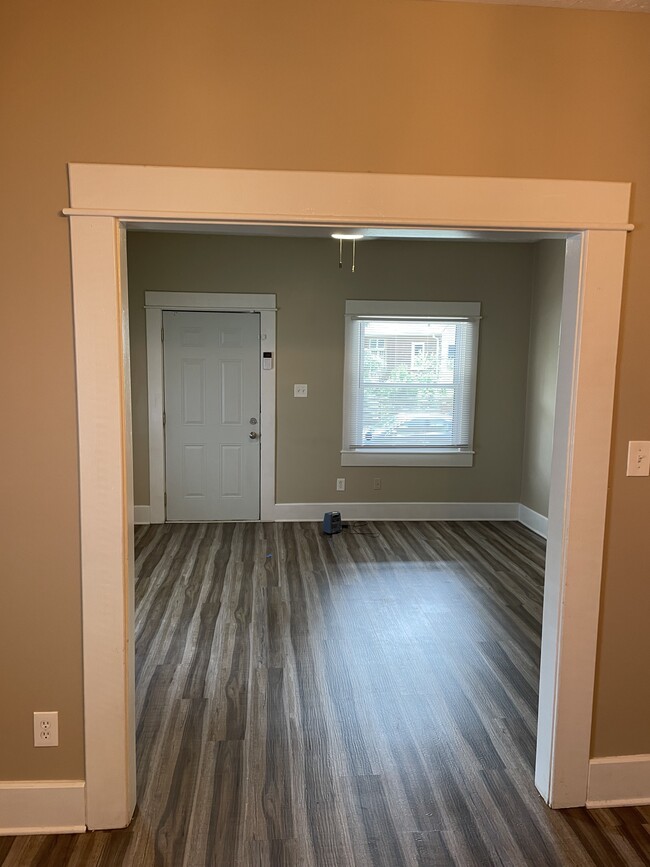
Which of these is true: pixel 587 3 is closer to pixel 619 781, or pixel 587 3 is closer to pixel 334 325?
pixel 619 781

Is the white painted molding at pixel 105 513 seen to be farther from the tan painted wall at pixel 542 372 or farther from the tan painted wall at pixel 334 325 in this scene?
the tan painted wall at pixel 542 372

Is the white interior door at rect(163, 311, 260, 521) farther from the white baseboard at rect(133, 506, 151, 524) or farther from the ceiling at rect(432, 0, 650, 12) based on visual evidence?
the ceiling at rect(432, 0, 650, 12)

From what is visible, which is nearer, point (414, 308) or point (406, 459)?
point (414, 308)

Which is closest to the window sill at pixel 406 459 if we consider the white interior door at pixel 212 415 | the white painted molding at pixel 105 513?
the white interior door at pixel 212 415

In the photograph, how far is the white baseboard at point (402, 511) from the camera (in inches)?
238

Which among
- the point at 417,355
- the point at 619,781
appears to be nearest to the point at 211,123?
the point at 619,781

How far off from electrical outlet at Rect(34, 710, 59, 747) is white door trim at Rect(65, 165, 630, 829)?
110mm

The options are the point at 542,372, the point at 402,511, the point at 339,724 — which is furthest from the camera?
the point at 402,511

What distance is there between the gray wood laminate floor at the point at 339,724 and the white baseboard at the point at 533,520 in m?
0.80

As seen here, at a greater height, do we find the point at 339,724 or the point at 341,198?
the point at 341,198

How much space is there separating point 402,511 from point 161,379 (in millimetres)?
2599

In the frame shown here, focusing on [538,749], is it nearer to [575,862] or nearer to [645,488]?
[575,862]

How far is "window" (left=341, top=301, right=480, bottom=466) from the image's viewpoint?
5945mm

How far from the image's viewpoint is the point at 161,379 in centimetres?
581
